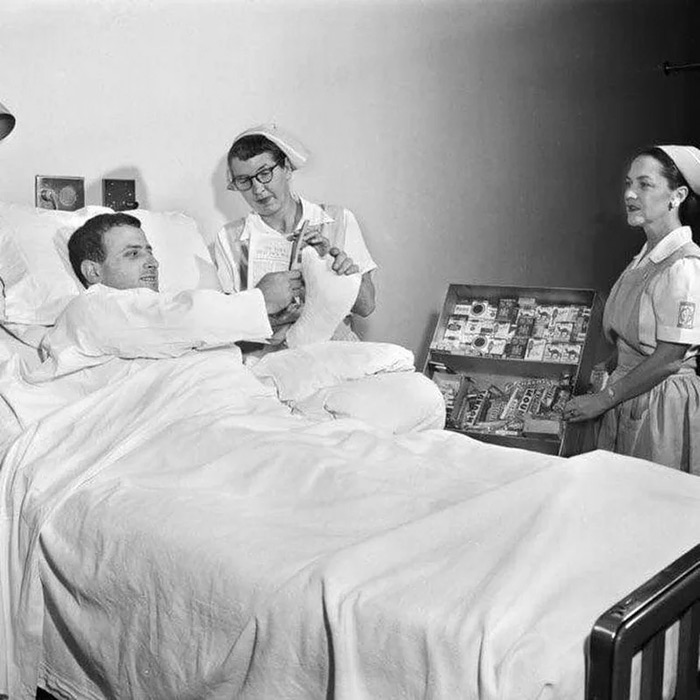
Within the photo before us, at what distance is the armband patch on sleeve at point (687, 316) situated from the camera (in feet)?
9.32

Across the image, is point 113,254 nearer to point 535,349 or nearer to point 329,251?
point 329,251

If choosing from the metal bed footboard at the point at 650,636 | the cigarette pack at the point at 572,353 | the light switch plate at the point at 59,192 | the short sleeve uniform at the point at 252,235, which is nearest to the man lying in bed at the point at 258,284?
the short sleeve uniform at the point at 252,235

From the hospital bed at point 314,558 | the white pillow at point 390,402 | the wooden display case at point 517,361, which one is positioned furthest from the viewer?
the wooden display case at point 517,361

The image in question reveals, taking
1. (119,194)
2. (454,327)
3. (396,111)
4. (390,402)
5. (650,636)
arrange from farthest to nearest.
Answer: (396,111) → (454,327) → (119,194) → (390,402) → (650,636)

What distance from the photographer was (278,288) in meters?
3.02

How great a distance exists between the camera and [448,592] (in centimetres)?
161

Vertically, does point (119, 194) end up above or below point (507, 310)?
above

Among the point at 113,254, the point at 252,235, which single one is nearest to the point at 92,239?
the point at 113,254

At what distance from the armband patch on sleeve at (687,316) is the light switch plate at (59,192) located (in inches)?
68.9

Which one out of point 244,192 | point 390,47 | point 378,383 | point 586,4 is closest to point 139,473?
point 378,383

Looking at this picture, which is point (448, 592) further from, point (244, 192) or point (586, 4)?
point (586, 4)

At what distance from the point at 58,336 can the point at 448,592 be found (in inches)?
51.4

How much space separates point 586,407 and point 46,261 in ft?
4.92

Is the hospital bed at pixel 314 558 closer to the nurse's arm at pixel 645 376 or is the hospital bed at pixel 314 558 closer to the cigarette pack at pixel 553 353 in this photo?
the nurse's arm at pixel 645 376
